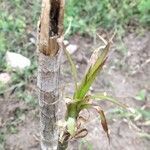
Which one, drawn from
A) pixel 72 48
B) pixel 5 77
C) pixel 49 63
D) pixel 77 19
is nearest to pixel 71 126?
pixel 49 63

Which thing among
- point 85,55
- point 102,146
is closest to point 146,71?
point 85,55

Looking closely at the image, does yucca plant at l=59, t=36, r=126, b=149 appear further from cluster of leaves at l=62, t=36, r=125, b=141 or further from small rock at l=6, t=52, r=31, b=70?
small rock at l=6, t=52, r=31, b=70

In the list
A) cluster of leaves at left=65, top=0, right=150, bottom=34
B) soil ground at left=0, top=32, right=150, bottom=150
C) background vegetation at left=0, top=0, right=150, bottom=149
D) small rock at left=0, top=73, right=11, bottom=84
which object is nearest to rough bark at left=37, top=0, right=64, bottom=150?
soil ground at left=0, top=32, right=150, bottom=150

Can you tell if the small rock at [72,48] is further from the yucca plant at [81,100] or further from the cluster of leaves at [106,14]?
the yucca plant at [81,100]

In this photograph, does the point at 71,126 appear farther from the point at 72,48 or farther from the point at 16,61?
the point at 72,48

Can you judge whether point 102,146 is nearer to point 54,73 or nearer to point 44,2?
point 54,73

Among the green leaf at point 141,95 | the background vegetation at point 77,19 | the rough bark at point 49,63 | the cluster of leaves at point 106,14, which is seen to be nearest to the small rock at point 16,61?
the background vegetation at point 77,19
